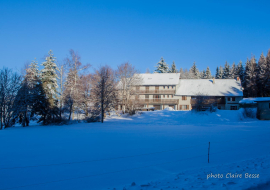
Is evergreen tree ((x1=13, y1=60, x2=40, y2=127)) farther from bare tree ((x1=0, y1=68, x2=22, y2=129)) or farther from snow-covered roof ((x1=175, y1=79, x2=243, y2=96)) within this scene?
snow-covered roof ((x1=175, y1=79, x2=243, y2=96))

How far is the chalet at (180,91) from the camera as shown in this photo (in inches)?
1913

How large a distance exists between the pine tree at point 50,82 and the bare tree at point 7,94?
4.07 meters

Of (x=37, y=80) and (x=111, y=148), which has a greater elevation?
(x=37, y=80)

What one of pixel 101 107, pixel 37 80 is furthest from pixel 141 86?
pixel 37 80

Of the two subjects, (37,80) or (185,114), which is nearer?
(37,80)

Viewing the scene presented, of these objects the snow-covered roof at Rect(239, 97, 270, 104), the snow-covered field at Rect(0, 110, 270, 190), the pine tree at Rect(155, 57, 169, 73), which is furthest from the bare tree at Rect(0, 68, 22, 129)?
the pine tree at Rect(155, 57, 169, 73)

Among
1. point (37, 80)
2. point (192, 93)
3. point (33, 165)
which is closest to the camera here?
point (33, 165)

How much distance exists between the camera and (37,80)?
102 feet

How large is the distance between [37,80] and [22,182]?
27.1 metres

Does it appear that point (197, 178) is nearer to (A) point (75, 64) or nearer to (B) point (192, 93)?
(A) point (75, 64)

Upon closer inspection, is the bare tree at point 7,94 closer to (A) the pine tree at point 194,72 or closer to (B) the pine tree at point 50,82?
(B) the pine tree at point 50,82

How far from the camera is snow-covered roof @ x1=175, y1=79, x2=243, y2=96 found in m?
49.1

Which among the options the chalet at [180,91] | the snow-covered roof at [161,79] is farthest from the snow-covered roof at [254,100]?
the snow-covered roof at [161,79]

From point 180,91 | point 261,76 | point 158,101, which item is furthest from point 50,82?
point 261,76
